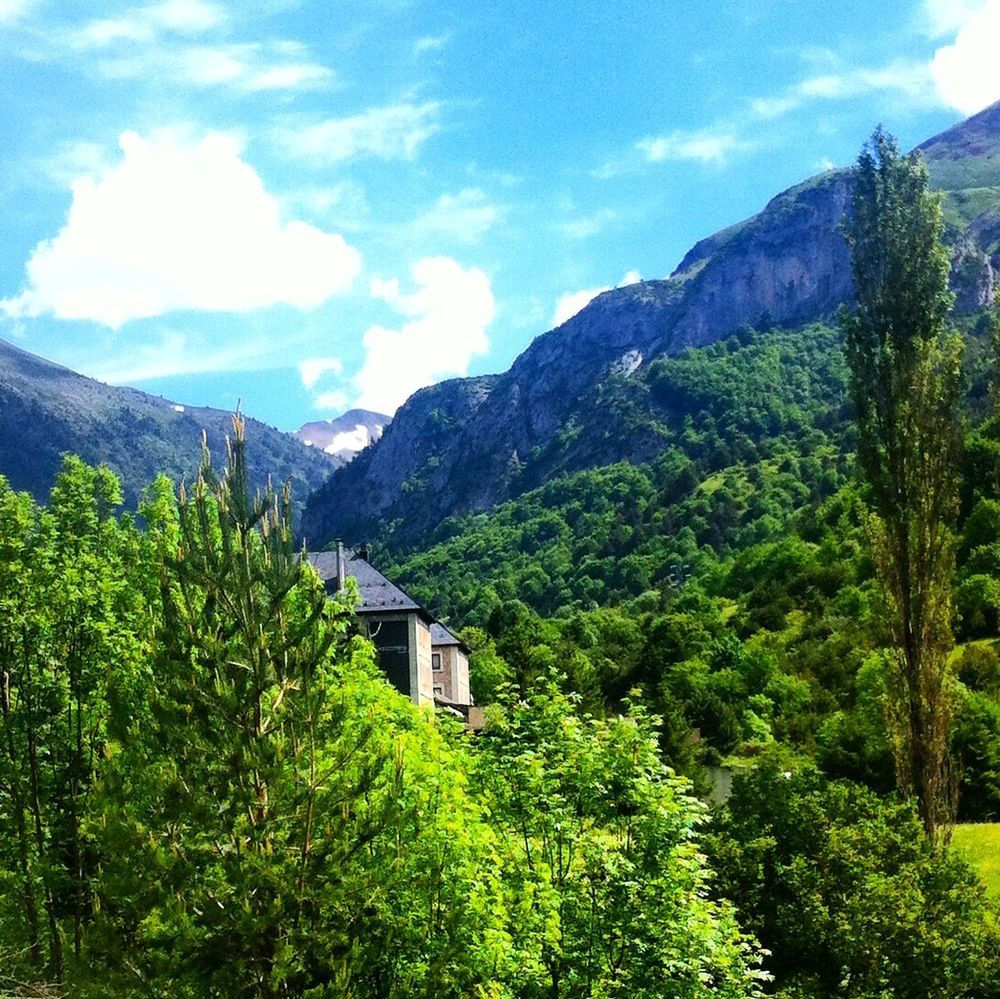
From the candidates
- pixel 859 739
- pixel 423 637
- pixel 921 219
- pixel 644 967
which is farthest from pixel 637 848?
pixel 423 637

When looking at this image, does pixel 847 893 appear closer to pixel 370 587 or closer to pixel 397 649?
pixel 397 649

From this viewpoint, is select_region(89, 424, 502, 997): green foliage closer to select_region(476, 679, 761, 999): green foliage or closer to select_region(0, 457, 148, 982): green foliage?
select_region(476, 679, 761, 999): green foliage

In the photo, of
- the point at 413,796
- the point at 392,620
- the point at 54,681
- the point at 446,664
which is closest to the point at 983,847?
the point at 413,796

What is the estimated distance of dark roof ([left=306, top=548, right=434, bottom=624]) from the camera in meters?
52.5

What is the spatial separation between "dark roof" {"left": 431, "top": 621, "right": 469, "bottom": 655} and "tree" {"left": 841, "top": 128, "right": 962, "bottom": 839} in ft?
165

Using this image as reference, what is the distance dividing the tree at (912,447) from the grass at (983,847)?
468cm

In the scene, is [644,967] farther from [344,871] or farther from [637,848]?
[344,871]

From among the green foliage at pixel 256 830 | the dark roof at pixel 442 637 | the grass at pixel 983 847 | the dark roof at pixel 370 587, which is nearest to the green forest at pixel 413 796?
the green foliage at pixel 256 830

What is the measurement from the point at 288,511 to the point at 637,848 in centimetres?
874

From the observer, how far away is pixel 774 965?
21.7 m

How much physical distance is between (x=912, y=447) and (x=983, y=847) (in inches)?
676

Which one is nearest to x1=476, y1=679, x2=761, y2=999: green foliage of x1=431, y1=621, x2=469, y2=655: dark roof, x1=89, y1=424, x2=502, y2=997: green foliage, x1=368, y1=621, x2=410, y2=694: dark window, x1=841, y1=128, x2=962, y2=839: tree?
x1=89, y1=424, x2=502, y2=997: green foliage

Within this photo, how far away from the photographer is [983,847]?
35.5 metres

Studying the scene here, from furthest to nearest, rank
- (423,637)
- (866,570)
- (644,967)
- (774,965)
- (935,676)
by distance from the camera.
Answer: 1. (866,570)
2. (423,637)
3. (935,676)
4. (774,965)
5. (644,967)
